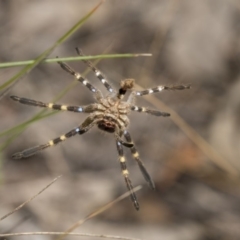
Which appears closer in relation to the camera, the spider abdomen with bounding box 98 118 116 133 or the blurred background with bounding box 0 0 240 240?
the spider abdomen with bounding box 98 118 116 133

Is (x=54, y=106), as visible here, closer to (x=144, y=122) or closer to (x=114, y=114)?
(x=114, y=114)

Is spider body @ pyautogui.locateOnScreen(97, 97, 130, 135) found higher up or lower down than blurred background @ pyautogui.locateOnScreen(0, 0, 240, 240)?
lower down

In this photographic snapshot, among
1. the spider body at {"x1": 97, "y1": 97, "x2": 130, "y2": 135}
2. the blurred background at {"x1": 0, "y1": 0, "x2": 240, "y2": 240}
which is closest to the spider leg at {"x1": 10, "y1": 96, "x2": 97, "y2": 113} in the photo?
the spider body at {"x1": 97, "y1": 97, "x2": 130, "y2": 135}

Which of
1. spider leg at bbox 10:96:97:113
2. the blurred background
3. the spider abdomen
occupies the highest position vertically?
the blurred background

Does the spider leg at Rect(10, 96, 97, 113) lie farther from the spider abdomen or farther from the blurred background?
the blurred background

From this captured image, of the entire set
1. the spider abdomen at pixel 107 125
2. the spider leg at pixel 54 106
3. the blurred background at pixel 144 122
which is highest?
the blurred background at pixel 144 122

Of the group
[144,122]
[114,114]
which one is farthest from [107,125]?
[144,122]

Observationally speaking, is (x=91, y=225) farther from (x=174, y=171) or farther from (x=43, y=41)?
(x=43, y=41)

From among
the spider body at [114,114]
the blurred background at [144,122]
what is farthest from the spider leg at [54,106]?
the blurred background at [144,122]

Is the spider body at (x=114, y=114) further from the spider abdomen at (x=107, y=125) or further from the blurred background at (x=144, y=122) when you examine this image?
the blurred background at (x=144, y=122)
